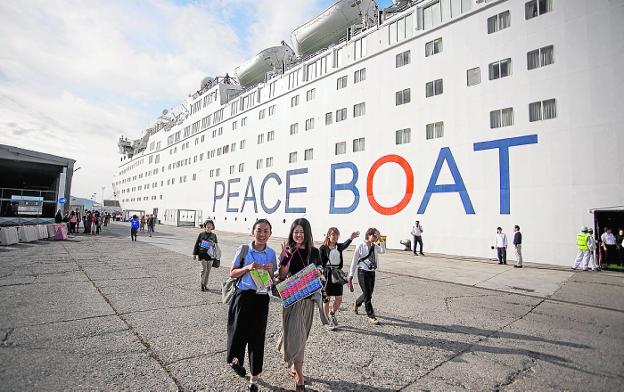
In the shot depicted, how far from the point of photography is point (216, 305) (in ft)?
20.7

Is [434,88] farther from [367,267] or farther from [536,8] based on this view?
[367,267]

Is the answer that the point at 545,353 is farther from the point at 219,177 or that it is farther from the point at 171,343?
the point at 219,177

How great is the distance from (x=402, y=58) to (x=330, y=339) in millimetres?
21739

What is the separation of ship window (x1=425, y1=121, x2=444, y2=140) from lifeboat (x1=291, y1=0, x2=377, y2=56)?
1326cm

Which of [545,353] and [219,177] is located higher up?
[219,177]

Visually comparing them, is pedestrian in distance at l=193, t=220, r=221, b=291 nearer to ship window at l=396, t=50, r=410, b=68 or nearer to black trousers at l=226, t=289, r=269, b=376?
black trousers at l=226, t=289, r=269, b=376

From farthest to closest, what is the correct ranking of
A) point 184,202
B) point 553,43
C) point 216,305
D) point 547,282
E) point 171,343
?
point 184,202, point 553,43, point 547,282, point 216,305, point 171,343

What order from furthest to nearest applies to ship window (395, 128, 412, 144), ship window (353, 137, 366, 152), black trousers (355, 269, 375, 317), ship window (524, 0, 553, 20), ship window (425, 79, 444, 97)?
ship window (353, 137, 366, 152)
ship window (395, 128, 412, 144)
ship window (425, 79, 444, 97)
ship window (524, 0, 553, 20)
black trousers (355, 269, 375, 317)

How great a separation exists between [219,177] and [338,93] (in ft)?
71.3

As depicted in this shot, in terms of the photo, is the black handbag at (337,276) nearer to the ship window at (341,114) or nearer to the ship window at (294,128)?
the ship window at (341,114)

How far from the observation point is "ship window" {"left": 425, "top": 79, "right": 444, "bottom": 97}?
749 inches

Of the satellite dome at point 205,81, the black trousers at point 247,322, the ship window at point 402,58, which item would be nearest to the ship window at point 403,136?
the ship window at point 402,58

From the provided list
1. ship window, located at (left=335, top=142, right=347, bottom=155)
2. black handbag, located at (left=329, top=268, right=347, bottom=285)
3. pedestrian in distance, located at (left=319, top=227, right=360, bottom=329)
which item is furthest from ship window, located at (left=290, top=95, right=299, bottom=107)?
black handbag, located at (left=329, top=268, right=347, bottom=285)

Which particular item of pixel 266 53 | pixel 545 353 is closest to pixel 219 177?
pixel 266 53
